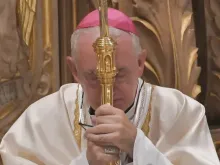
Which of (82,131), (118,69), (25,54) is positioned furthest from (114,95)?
(25,54)

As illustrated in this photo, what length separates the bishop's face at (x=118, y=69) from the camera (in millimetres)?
1092

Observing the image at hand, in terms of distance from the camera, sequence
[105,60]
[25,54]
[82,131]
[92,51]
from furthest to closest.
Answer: [25,54]
[82,131]
[92,51]
[105,60]

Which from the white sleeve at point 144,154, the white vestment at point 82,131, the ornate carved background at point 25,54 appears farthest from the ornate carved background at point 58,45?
the white sleeve at point 144,154

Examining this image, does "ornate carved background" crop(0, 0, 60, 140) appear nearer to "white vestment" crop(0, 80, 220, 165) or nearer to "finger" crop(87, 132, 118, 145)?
"white vestment" crop(0, 80, 220, 165)

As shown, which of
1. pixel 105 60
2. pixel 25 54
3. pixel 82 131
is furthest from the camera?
pixel 25 54

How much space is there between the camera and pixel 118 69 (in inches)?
42.4

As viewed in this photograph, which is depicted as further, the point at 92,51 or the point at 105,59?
the point at 92,51

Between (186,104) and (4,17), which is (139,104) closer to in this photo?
(186,104)

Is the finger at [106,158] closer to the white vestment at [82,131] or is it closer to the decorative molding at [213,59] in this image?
the white vestment at [82,131]

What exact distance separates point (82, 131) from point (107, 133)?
0.27 metres

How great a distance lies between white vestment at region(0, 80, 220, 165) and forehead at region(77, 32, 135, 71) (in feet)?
0.56

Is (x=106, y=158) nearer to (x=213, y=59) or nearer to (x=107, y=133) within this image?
(x=107, y=133)

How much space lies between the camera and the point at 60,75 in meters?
1.58

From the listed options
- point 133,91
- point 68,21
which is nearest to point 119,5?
point 68,21
